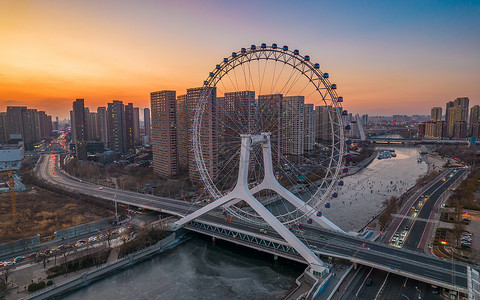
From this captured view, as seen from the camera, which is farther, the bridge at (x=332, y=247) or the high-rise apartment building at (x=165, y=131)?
the high-rise apartment building at (x=165, y=131)

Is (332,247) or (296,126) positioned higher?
(296,126)

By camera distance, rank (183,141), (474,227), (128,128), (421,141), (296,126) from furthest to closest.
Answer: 1. (421,141)
2. (128,128)
3. (296,126)
4. (183,141)
5. (474,227)

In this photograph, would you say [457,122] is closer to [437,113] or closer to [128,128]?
[437,113]

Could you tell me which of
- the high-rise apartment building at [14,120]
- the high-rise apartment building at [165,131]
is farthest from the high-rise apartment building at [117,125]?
the high-rise apartment building at [14,120]

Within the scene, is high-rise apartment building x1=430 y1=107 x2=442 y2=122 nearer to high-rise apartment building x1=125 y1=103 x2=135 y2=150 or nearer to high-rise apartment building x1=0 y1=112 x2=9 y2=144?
high-rise apartment building x1=125 y1=103 x2=135 y2=150

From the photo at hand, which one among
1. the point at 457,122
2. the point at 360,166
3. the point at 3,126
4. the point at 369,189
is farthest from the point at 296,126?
the point at 3,126

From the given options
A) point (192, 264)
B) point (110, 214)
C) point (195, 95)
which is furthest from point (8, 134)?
point (192, 264)

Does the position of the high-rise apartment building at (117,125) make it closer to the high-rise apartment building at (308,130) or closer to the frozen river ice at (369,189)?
the high-rise apartment building at (308,130)
